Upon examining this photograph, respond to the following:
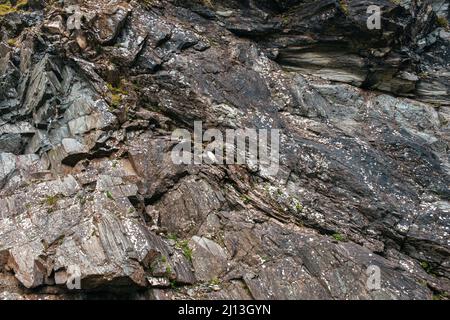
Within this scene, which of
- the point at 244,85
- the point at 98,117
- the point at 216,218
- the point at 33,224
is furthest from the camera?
the point at 244,85

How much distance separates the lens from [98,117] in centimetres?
1727

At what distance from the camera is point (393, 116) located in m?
19.1

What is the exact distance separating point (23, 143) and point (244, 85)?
895 centimetres

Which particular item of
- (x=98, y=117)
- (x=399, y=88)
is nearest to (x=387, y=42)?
(x=399, y=88)

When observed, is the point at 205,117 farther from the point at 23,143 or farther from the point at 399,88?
the point at 399,88

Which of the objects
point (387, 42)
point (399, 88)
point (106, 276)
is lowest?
point (106, 276)

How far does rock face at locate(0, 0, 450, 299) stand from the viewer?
44.2 ft

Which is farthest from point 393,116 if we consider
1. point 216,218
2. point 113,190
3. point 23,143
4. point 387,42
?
point 23,143

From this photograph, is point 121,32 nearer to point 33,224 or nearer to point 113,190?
point 113,190

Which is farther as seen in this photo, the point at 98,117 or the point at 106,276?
the point at 98,117

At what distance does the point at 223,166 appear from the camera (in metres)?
16.5

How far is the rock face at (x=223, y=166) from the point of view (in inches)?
531

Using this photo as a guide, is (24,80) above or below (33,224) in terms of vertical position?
above

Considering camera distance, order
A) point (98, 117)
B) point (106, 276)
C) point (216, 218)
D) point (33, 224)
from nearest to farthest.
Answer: point (106, 276), point (33, 224), point (216, 218), point (98, 117)
